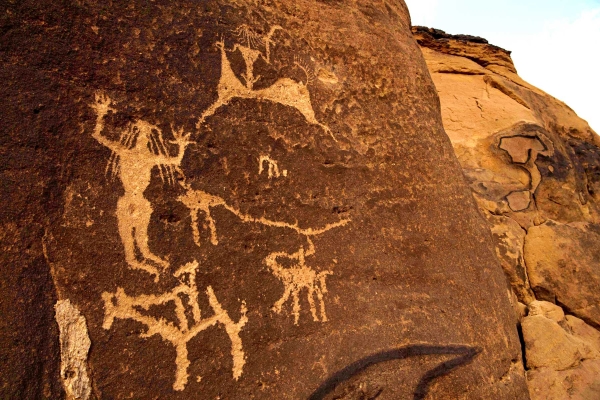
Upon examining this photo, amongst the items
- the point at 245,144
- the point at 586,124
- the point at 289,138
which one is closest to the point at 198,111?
the point at 245,144

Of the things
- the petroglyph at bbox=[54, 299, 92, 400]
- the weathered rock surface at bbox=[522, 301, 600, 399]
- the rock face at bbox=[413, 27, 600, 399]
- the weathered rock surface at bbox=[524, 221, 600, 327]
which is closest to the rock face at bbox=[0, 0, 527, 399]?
the petroglyph at bbox=[54, 299, 92, 400]

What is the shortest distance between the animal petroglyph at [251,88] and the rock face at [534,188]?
2022 mm

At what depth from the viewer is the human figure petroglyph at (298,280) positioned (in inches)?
83.0

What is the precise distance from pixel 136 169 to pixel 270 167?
62 centimetres

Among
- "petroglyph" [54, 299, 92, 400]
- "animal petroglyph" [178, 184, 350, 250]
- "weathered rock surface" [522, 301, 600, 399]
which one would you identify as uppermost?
"animal petroglyph" [178, 184, 350, 250]

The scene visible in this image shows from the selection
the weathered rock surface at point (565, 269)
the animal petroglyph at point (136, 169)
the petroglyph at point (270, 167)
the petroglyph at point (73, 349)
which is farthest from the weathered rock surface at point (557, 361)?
the petroglyph at point (73, 349)

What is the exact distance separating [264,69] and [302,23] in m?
0.42

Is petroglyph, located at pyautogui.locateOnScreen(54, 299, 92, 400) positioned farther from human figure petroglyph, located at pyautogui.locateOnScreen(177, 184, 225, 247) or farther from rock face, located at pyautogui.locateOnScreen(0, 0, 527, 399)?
human figure petroglyph, located at pyautogui.locateOnScreen(177, 184, 225, 247)

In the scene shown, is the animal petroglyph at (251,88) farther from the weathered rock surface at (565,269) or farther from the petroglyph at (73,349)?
the weathered rock surface at (565,269)

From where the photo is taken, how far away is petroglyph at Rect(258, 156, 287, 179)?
2.23 meters

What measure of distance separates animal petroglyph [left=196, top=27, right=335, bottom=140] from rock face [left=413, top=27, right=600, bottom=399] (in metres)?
2.02

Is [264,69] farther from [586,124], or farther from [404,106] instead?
[586,124]

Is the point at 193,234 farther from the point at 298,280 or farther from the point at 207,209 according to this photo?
the point at 298,280

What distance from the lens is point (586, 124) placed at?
17.4 feet
